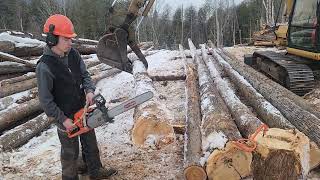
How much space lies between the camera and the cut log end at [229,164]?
4008mm

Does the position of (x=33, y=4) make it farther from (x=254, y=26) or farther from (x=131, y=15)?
(x=131, y=15)

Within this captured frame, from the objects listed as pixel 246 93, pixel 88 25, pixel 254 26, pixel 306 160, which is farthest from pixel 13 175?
pixel 254 26

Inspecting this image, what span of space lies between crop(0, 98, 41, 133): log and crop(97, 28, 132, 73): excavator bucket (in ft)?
5.51

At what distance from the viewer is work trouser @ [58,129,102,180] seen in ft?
15.3

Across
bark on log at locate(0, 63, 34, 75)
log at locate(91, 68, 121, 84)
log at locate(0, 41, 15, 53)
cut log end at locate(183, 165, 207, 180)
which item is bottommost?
cut log end at locate(183, 165, 207, 180)

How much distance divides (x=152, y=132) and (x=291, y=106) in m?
2.17

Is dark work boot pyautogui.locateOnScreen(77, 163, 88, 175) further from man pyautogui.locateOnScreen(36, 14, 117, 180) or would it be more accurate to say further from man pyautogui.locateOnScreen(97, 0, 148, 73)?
man pyautogui.locateOnScreen(97, 0, 148, 73)

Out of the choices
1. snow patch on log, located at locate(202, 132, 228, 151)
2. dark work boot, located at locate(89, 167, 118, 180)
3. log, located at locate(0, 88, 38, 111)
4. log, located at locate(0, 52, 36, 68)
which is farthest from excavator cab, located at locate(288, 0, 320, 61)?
log, located at locate(0, 52, 36, 68)

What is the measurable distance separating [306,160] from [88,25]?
139ft

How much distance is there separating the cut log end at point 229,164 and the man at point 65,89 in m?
1.44

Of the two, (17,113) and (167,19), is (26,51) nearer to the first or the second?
(17,113)

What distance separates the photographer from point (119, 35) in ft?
21.3

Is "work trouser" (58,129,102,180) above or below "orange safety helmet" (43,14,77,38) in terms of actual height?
below

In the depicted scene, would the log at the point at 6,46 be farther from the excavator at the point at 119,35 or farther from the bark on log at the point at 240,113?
the bark on log at the point at 240,113
